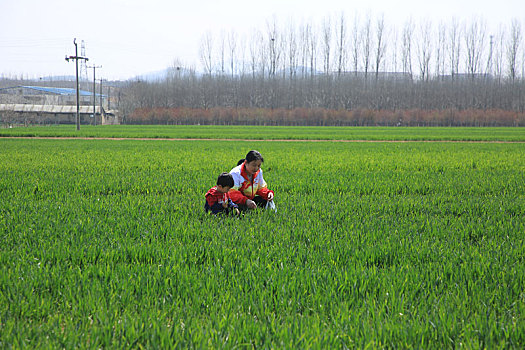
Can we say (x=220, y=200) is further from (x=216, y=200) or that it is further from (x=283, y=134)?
(x=283, y=134)

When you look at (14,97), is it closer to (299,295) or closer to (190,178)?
(190,178)

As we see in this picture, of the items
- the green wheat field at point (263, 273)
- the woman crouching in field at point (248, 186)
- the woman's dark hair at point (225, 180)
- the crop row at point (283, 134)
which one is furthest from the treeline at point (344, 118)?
the woman's dark hair at point (225, 180)

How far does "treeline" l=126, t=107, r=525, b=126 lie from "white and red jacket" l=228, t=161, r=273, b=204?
68.4 metres

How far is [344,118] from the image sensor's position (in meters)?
73.2

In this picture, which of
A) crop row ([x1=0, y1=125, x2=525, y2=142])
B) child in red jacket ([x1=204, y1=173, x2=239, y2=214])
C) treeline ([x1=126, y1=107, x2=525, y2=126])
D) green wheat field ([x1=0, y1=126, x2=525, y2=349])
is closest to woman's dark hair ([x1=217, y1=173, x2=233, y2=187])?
child in red jacket ([x1=204, y1=173, x2=239, y2=214])

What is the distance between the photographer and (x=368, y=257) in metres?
3.89

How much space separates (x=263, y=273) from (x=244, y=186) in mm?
2361

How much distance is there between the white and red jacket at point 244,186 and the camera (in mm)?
5500

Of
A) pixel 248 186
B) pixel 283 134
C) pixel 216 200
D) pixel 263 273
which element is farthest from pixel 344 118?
pixel 263 273

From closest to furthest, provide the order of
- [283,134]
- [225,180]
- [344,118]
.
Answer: [225,180], [283,134], [344,118]

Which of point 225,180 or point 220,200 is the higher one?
point 225,180

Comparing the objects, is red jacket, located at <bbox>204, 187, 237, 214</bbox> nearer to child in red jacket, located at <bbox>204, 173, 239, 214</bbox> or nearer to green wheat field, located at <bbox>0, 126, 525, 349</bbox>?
child in red jacket, located at <bbox>204, 173, 239, 214</bbox>

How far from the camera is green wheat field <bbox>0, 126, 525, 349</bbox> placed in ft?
8.11

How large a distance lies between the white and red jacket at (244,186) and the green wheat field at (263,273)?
0.90 feet
